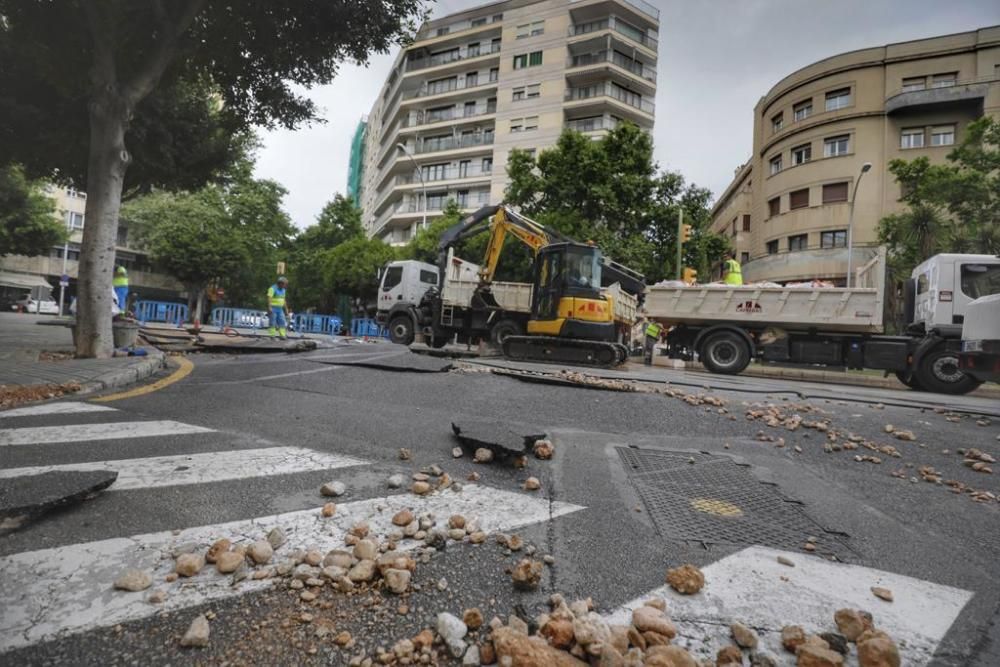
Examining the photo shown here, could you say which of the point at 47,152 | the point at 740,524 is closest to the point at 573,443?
the point at 740,524

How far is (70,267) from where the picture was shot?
42.0 metres

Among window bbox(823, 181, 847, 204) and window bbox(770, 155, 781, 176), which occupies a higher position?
window bbox(770, 155, 781, 176)

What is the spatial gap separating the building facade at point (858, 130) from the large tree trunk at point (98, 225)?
1270 inches

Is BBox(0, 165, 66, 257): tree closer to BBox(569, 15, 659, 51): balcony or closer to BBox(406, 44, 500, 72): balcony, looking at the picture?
BBox(406, 44, 500, 72): balcony

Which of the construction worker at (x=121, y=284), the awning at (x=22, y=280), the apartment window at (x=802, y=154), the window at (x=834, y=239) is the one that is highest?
the apartment window at (x=802, y=154)

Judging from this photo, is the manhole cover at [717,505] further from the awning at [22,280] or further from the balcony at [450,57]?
the awning at [22,280]

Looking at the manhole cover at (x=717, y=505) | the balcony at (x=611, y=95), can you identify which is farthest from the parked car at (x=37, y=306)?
the manhole cover at (x=717, y=505)

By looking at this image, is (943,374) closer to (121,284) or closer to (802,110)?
(121,284)

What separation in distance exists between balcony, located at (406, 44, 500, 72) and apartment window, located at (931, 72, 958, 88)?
3048cm

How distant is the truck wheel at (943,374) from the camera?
952cm

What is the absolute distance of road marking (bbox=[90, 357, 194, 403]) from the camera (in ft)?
15.0

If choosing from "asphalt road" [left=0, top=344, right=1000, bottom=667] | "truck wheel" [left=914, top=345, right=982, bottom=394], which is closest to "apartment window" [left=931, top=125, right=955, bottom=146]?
"truck wheel" [left=914, top=345, right=982, bottom=394]

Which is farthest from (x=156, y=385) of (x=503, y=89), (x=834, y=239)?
(x=503, y=89)

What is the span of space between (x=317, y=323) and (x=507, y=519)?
29.3 metres
